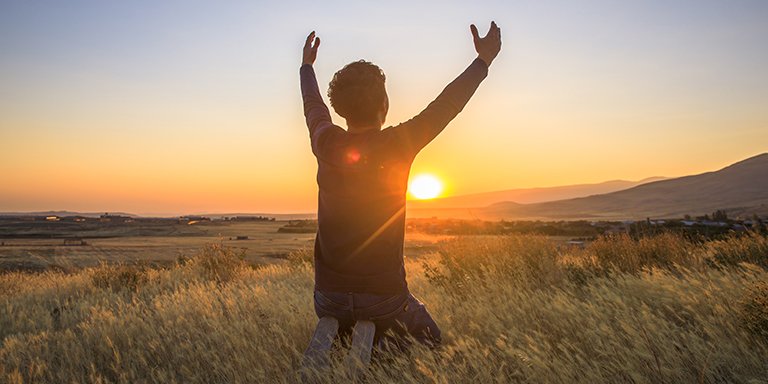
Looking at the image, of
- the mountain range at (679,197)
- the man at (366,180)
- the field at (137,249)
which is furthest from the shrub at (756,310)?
the mountain range at (679,197)

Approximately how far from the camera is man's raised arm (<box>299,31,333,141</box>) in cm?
255

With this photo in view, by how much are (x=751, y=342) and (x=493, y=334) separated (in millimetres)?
1742

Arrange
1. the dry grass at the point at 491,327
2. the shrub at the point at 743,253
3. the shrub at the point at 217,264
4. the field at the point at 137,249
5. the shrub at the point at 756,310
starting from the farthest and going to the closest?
the field at the point at 137,249
the shrub at the point at 217,264
the shrub at the point at 743,253
the shrub at the point at 756,310
the dry grass at the point at 491,327

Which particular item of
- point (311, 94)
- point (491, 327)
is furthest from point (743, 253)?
point (311, 94)

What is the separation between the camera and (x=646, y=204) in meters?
99.4

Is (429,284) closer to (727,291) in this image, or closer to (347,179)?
(727,291)

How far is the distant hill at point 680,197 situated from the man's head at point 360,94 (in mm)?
83187

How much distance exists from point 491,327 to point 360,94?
2819mm

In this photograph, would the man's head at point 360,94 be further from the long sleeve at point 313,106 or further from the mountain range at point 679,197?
the mountain range at point 679,197

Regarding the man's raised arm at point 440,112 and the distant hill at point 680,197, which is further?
the distant hill at point 680,197

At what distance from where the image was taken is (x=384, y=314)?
2.72 metres

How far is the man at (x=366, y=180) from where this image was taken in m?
2.28

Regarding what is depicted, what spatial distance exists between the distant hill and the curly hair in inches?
3276

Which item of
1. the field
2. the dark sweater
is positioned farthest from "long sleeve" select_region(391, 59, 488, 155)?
the field
